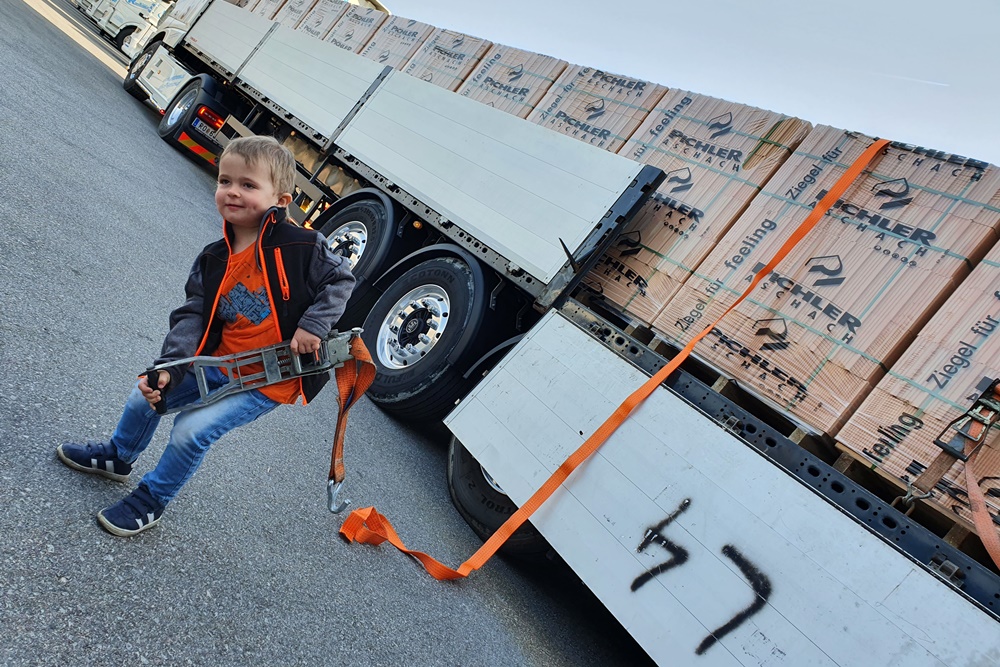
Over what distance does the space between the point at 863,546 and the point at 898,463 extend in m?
0.42

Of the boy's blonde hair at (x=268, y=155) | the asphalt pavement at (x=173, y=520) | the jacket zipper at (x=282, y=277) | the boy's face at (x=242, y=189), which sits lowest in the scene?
the asphalt pavement at (x=173, y=520)

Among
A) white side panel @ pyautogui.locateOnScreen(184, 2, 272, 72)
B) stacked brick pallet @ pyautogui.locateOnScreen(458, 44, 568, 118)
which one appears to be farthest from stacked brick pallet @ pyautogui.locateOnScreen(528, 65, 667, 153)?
white side panel @ pyautogui.locateOnScreen(184, 2, 272, 72)

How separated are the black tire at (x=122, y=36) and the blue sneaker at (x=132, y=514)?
62.5 feet

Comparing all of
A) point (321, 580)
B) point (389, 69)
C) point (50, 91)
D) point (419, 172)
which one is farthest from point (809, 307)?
point (50, 91)

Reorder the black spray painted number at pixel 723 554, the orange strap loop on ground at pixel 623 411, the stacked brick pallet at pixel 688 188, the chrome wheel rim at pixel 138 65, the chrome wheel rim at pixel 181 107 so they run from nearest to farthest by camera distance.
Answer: the black spray painted number at pixel 723 554, the orange strap loop on ground at pixel 623 411, the stacked brick pallet at pixel 688 188, the chrome wheel rim at pixel 181 107, the chrome wheel rim at pixel 138 65

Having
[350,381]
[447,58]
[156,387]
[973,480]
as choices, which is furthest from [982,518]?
[447,58]

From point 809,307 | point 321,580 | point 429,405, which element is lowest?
point 321,580

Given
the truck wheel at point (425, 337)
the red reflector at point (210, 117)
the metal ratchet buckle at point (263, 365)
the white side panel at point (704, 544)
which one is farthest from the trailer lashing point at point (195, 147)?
the metal ratchet buckle at point (263, 365)

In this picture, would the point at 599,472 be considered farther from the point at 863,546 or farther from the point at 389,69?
the point at 389,69

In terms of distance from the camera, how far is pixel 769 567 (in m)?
3.07

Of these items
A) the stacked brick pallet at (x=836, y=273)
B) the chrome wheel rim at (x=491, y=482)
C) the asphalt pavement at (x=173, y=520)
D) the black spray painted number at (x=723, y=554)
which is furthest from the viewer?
the chrome wheel rim at (x=491, y=482)

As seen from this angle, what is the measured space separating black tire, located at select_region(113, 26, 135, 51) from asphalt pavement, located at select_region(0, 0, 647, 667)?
1387 centimetres

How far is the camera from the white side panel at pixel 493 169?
4.99 meters

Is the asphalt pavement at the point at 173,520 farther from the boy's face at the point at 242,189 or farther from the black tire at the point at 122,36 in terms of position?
the black tire at the point at 122,36
